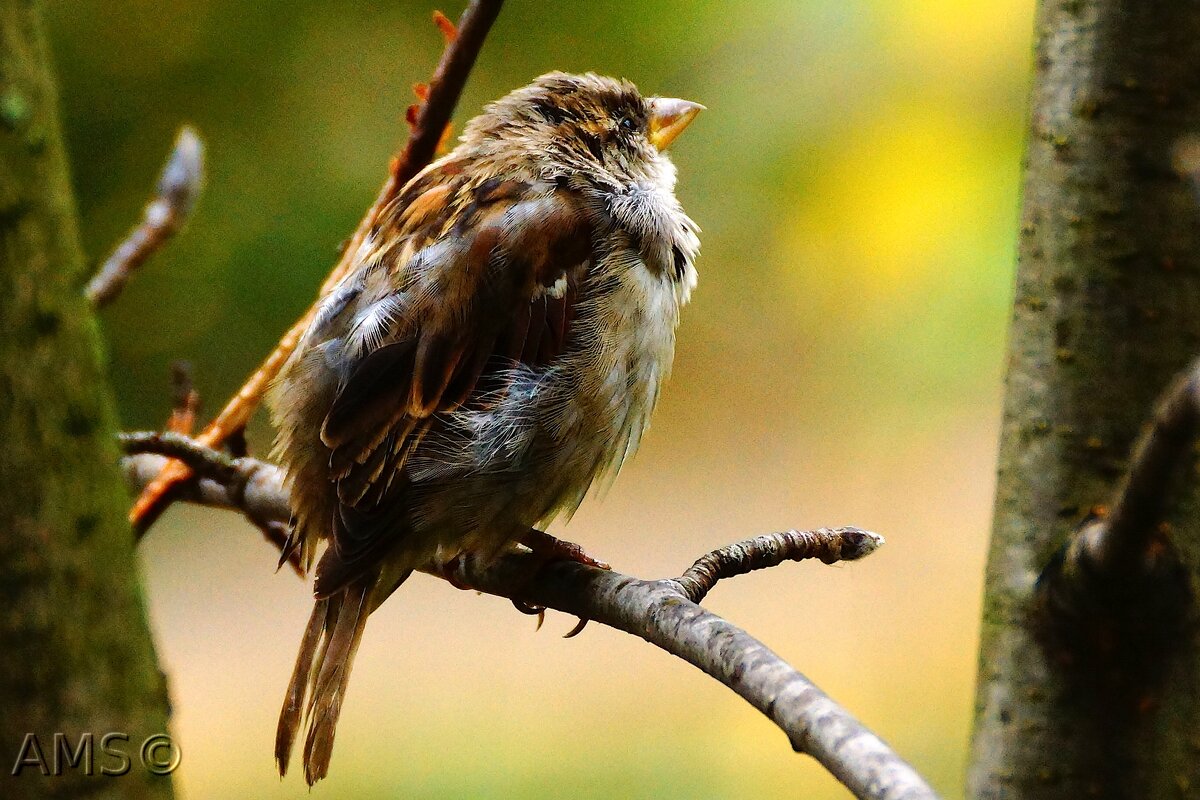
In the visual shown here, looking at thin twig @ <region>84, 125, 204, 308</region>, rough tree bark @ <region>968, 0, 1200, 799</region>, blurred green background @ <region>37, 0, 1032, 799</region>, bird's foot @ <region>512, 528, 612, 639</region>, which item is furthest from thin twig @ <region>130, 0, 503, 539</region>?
blurred green background @ <region>37, 0, 1032, 799</region>

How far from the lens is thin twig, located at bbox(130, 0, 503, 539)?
1650mm

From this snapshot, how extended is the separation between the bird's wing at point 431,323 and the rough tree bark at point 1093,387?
79 cm

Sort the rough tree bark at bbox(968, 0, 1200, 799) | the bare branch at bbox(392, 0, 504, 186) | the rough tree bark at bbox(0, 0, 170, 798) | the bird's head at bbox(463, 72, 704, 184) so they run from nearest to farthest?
1. the rough tree bark at bbox(0, 0, 170, 798)
2. the rough tree bark at bbox(968, 0, 1200, 799)
3. the bare branch at bbox(392, 0, 504, 186)
4. the bird's head at bbox(463, 72, 704, 184)

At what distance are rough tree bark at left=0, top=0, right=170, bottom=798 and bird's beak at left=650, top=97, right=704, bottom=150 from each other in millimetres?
1636

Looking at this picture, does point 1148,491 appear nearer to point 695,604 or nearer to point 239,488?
point 695,604

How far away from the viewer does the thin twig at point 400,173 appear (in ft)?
5.41

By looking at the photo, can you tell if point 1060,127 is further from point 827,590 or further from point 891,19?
point 827,590

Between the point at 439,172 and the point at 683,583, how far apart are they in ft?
3.44

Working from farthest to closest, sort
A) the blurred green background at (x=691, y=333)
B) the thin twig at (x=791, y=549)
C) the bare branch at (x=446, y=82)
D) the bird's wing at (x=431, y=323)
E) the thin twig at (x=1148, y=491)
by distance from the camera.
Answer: the blurred green background at (x=691, y=333), the bird's wing at (x=431, y=323), the bare branch at (x=446, y=82), the thin twig at (x=791, y=549), the thin twig at (x=1148, y=491)

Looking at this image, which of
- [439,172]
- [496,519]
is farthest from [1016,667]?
[439,172]

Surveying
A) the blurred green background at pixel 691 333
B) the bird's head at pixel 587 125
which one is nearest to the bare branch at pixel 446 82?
the bird's head at pixel 587 125

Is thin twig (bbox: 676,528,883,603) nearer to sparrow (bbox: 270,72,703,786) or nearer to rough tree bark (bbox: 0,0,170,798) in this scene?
sparrow (bbox: 270,72,703,786)

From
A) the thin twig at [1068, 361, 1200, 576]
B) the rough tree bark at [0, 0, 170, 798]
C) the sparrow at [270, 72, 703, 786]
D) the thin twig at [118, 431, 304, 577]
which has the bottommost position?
the rough tree bark at [0, 0, 170, 798]

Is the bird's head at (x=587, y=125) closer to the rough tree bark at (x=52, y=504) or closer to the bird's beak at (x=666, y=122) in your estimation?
the bird's beak at (x=666, y=122)
